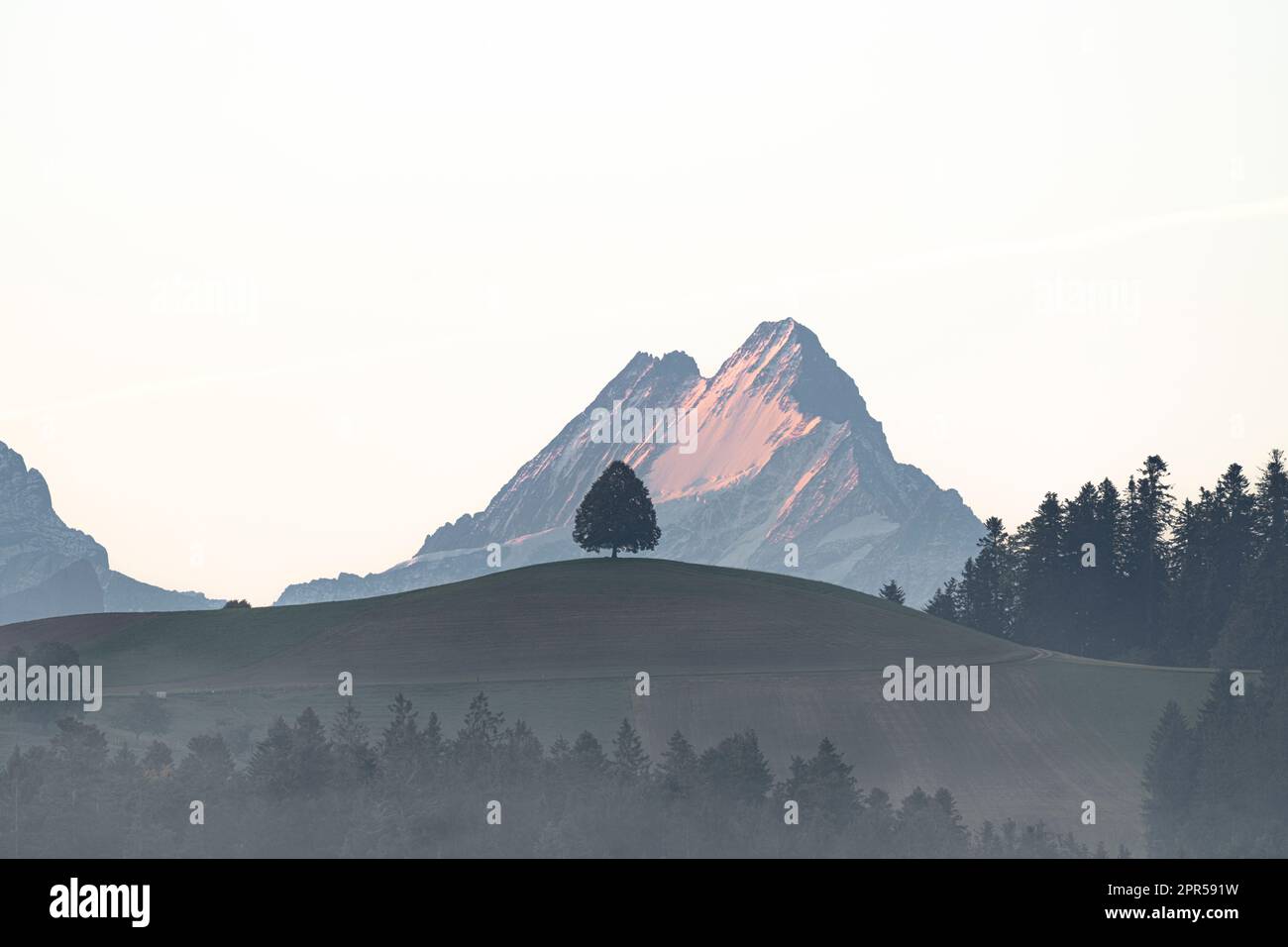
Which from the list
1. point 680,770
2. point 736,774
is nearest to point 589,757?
point 680,770

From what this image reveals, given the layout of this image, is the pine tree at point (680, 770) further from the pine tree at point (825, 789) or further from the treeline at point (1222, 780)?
the treeline at point (1222, 780)

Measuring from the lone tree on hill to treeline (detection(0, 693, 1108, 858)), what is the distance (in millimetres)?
72349

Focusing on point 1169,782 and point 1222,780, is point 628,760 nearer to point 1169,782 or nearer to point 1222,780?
point 1169,782

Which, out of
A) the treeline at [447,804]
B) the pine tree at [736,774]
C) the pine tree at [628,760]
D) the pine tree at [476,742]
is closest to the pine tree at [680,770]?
the treeline at [447,804]

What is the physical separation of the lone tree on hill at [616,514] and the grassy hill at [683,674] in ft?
9.54

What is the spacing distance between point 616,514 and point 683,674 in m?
40.9

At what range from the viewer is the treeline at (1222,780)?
112 m

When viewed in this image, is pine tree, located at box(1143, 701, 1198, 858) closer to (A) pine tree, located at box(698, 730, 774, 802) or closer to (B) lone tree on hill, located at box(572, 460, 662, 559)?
(A) pine tree, located at box(698, 730, 774, 802)

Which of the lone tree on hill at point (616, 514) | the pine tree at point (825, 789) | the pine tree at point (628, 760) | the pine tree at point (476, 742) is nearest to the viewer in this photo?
the pine tree at point (825, 789)

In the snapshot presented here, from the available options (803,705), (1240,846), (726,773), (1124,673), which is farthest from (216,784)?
(1124,673)

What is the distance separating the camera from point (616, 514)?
18125 centimetres
